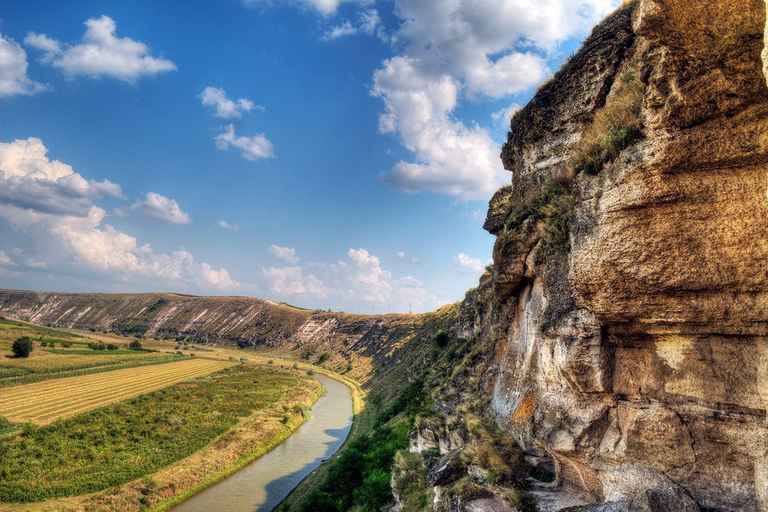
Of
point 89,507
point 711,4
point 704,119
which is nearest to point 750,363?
point 704,119

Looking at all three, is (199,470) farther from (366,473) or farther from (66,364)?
(66,364)

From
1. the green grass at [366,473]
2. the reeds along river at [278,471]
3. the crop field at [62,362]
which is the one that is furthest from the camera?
the crop field at [62,362]

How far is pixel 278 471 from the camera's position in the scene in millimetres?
37312

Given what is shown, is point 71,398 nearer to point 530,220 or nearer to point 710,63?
point 530,220

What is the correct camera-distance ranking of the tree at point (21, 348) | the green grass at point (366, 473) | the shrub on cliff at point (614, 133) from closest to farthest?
the shrub on cliff at point (614, 133) → the green grass at point (366, 473) → the tree at point (21, 348)

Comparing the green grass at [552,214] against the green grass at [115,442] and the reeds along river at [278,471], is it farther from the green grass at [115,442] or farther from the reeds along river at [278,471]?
the green grass at [115,442]

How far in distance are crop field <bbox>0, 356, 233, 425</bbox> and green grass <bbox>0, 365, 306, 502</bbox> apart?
3793 mm

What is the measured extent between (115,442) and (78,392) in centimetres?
2602

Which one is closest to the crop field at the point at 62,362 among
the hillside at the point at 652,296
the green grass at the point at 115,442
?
the green grass at the point at 115,442

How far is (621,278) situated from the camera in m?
7.99

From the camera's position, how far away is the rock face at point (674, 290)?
6582 mm

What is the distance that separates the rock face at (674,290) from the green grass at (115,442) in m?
34.8

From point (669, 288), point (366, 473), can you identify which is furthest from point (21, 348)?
point (669, 288)

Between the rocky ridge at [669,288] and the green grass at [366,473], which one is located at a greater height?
the rocky ridge at [669,288]
